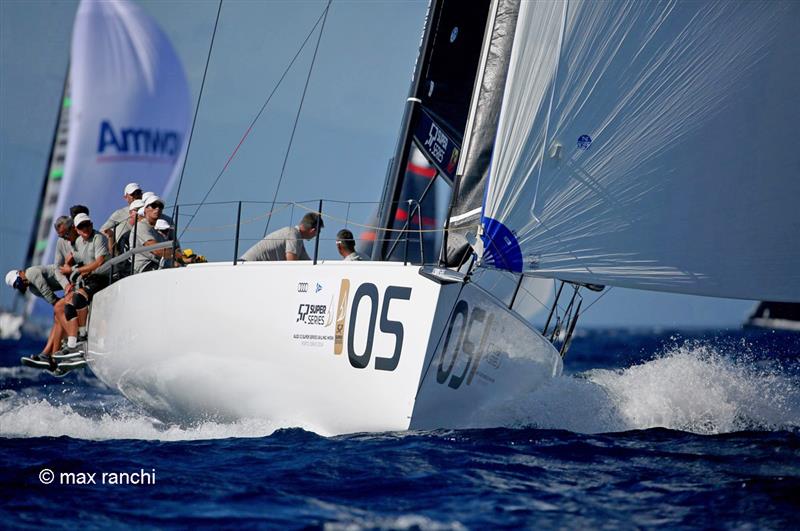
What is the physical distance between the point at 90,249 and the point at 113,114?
11452 mm

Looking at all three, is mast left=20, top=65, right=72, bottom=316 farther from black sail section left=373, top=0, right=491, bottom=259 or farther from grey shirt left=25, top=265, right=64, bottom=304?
black sail section left=373, top=0, right=491, bottom=259

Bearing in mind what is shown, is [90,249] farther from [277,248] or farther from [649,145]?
[649,145]

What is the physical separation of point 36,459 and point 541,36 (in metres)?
3.74

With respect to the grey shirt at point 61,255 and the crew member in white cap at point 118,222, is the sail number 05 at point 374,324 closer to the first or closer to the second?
the crew member in white cap at point 118,222

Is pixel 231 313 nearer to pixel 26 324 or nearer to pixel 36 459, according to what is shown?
pixel 36 459

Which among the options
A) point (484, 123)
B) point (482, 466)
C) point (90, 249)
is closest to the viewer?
point (482, 466)

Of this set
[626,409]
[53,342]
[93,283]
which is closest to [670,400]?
[626,409]

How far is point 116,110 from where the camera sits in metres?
19.2

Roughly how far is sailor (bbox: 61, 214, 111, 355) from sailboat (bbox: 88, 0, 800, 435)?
7.65ft

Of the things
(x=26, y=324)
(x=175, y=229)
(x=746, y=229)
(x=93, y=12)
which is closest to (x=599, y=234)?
(x=746, y=229)

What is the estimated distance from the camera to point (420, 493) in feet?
15.4

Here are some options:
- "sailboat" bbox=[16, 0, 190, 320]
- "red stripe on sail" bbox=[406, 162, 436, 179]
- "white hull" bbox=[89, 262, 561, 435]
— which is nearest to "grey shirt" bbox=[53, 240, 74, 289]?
"white hull" bbox=[89, 262, 561, 435]

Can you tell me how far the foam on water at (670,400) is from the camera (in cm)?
655

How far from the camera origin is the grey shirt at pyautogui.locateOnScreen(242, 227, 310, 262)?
23.7 ft
